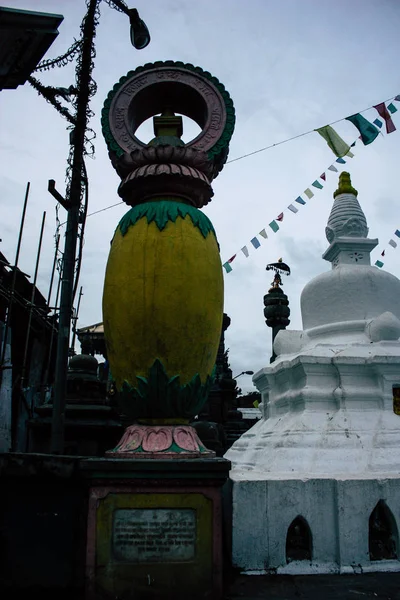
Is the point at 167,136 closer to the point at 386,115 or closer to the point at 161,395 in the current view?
the point at 161,395

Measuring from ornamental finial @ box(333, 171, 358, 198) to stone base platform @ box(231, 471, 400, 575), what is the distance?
4876 mm

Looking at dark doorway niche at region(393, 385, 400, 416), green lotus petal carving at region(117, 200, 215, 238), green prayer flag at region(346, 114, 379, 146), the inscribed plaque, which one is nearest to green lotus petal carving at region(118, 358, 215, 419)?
the inscribed plaque

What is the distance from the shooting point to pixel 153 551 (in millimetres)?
2855

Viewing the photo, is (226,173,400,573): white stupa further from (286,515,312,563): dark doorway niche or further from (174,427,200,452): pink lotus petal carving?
(174,427,200,452): pink lotus petal carving

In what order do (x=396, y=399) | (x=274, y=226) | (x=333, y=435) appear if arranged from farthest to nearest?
(x=274, y=226) < (x=396, y=399) < (x=333, y=435)

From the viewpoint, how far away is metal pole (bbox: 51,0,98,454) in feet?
20.4

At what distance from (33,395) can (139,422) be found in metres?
11.6

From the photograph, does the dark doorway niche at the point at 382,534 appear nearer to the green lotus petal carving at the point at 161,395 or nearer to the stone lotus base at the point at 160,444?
the stone lotus base at the point at 160,444

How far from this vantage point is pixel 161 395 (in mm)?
3213

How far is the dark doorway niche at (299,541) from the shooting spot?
11.6ft

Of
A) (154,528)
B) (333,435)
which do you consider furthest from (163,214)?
(333,435)

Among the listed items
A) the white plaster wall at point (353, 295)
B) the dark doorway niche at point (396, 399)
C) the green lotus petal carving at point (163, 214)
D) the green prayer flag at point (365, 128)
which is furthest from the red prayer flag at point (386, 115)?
the green lotus petal carving at point (163, 214)

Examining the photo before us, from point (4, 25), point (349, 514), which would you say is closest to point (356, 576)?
point (349, 514)

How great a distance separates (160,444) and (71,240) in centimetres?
453
